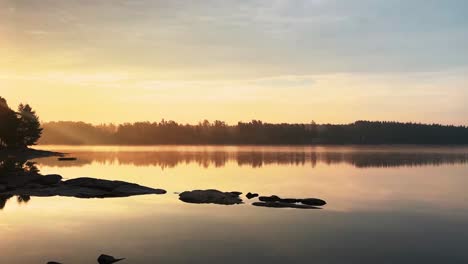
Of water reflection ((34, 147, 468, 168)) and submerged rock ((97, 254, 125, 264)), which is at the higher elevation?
water reflection ((34, 147, 468, 168))

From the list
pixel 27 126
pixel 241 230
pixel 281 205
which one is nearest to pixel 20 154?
pixel 27 126

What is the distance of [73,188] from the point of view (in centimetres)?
5450

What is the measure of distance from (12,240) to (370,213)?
27.9 m

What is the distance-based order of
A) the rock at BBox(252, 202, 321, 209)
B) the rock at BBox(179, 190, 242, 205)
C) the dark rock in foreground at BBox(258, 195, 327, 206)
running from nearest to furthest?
the rock at BBox(252, 202, 321, 209) < the dark rock in foreground at BBox(258, 195, 327, 206) < the rock at BBox(179, 190, 242, 205)

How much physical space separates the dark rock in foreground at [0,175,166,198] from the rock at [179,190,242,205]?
754 centimetres

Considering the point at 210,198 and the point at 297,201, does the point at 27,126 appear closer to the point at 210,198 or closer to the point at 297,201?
the point at 210,198

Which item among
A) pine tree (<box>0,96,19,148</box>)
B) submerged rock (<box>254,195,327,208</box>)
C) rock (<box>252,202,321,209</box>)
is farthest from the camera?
pine tree (<box>0,96,19,148</box>)

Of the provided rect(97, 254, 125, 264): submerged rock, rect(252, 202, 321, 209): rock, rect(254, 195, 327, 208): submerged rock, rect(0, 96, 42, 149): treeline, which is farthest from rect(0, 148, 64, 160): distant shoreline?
rect(97, 254, 125, 264): submerged rock

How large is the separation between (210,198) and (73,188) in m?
17.6

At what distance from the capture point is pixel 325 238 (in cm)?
3017

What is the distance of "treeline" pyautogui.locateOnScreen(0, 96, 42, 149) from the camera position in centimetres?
11362

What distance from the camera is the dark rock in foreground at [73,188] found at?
5238cm

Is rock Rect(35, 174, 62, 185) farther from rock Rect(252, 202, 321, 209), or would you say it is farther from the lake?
rock Rect(252, 202, 321, 209)

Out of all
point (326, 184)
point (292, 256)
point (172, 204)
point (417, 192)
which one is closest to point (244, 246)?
point (292, 256)
